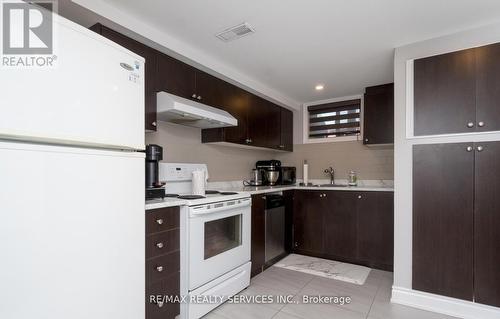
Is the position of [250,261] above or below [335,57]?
below

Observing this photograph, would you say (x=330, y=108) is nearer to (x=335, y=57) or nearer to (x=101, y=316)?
(x=335, y=57)

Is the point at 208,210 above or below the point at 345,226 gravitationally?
above

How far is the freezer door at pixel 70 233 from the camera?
3.06 ft

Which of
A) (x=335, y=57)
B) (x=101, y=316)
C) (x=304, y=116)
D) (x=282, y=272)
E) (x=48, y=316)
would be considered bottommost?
(x=282, y=272)

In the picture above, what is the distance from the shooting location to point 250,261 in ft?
8.34

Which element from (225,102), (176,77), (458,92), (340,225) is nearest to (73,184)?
(176,77)

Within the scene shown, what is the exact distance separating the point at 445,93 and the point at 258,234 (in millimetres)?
2144

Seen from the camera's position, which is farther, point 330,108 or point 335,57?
point 330,108

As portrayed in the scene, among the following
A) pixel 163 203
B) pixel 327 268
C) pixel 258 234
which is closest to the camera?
pixel 163 203

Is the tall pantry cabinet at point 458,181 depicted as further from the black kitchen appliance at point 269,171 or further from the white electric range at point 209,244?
the black kitchen appliance at point 269,171

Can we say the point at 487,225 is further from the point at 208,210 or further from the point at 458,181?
the point at 208,210

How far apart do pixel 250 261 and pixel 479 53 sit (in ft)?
8.64

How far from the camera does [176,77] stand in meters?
2.27

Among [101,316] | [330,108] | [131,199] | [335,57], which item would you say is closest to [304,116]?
[330,108]
